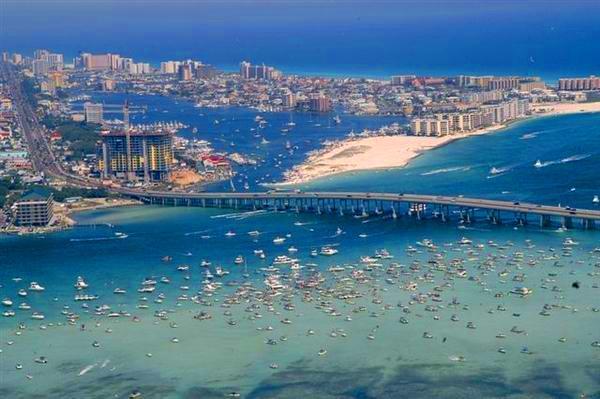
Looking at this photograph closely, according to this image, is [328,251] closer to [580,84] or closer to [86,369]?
[86,369]

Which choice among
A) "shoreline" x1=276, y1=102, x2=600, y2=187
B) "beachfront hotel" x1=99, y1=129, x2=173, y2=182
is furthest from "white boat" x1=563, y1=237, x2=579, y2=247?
"beachfront hotel" x1=99, y1=129, x2=173, y2=182

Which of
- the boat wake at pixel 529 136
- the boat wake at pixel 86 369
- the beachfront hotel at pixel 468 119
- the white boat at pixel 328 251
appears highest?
the beachfront hotel at pixel 468 119

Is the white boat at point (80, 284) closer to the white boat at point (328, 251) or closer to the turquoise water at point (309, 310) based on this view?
the turquoise water at point (309, 310)

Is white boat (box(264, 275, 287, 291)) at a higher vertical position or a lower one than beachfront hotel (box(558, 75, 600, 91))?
lower

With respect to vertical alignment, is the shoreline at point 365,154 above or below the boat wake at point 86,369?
above

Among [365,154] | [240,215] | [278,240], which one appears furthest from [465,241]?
[365,154]

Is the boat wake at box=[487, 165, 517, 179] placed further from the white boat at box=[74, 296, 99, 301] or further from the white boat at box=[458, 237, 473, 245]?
the white boat at box=[74, 296, 99, 301]

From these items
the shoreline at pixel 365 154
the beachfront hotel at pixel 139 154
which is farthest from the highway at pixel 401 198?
the shoreline at pixel 365 154
